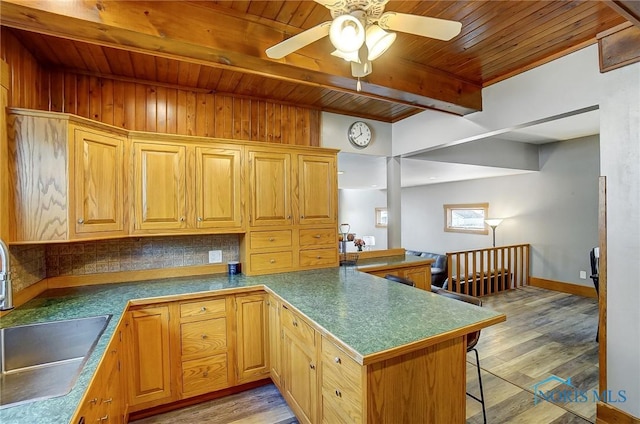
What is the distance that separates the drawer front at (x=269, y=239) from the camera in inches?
106

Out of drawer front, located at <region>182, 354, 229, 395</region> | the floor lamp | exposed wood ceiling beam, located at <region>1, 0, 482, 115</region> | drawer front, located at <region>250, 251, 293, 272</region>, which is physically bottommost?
drawer front, located at <region>182, 354, 229, 395</region>

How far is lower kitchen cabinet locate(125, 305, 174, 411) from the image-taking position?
2.04 m

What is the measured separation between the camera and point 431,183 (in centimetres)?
800

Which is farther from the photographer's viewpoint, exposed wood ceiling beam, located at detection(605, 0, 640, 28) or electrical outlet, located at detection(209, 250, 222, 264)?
electrical outlet, located at detection(209, 250, 222, 264)

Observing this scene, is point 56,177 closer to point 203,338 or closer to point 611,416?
point 203,338

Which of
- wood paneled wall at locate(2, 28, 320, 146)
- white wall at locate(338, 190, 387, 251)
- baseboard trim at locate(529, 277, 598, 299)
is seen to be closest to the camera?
wood paneled wall at locate(2, 28, 320, 146)

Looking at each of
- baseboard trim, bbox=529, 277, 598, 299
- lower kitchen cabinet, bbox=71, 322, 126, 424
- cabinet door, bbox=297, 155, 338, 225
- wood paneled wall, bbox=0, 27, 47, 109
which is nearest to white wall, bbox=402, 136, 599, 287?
baseboard trim, bbox=529, 277, 598, 299

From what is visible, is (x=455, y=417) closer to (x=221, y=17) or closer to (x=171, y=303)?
(x=171, y=303)

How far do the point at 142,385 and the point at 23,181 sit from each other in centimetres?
153

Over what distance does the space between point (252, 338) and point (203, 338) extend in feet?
1.23

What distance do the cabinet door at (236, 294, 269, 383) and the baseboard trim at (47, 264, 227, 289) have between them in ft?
2.09

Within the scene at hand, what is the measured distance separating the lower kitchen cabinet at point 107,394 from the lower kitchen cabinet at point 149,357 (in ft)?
0.54

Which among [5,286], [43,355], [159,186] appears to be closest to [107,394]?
[43,355]
